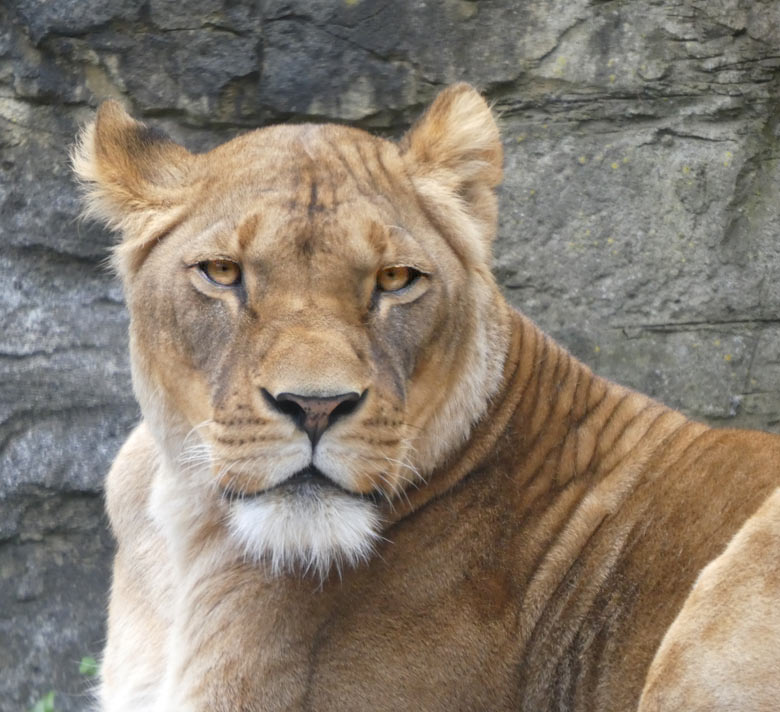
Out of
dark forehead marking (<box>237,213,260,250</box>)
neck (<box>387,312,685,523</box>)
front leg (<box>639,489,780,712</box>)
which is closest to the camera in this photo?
front leg (<box>639,489,780,712</box>)

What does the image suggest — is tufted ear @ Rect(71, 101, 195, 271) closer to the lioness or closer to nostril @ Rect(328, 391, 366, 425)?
the lioness

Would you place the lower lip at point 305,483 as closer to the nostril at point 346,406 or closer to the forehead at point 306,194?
the nostril at point 346,406

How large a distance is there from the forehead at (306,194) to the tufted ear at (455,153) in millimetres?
68

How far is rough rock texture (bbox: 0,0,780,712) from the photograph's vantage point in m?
5.04

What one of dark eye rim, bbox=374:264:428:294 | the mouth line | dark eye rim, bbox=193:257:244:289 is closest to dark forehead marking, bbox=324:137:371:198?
dark eye rim, bbox=374:264:428:294

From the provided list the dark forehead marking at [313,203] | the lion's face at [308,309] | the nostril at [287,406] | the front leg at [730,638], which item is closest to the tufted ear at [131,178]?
the lion's face at [308,309]

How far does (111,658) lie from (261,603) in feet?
2.60

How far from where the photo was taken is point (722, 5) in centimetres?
500

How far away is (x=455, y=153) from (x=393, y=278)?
0.56 metres

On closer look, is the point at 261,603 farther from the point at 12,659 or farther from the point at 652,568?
the point at 12,659

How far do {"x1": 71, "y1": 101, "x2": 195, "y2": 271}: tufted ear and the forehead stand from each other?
4.2 inches

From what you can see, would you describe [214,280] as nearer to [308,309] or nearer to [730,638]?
[308,309]

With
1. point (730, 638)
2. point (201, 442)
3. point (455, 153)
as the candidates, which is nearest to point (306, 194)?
point (455, 153)

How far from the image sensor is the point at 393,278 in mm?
3090
